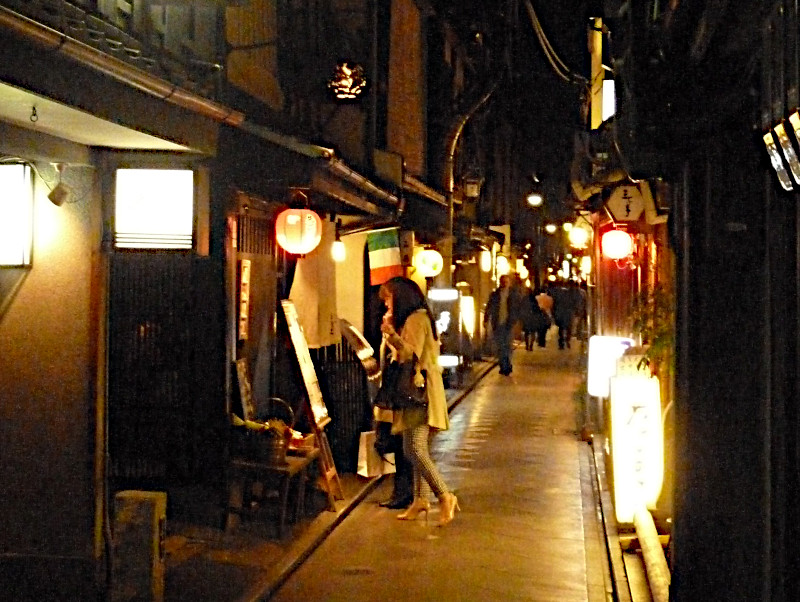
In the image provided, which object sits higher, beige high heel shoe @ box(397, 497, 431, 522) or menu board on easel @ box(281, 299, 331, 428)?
menu board on easel @ box(281, 299, 331, 428)

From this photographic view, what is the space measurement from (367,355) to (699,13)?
27.4 feet

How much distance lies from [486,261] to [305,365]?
26.5 meters

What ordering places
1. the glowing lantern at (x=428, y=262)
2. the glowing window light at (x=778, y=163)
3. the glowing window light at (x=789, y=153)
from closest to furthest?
1. the glowing window light at (x=789, y=153)
2. the glowing window light at (x=778, y=163)
3. the glowing lantern at (x=428, y=262)

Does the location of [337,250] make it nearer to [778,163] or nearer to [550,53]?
[550,53]

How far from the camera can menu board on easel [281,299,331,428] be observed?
1203cm

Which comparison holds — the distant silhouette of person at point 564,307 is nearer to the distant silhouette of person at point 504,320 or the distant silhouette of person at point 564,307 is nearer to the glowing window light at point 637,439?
the distant silhouette of person at point 504,320

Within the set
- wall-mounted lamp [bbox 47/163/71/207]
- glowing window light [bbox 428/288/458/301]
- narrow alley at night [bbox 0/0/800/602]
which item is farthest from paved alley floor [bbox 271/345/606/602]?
glowing window light [bbox 428/288/458/301]

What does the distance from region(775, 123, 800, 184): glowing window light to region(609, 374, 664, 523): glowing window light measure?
239 inches

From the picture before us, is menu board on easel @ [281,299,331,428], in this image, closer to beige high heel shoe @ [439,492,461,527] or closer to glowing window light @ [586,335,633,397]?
beige high heel shoe @ [439,492,461,527]

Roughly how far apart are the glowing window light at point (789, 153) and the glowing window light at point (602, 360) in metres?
8.97

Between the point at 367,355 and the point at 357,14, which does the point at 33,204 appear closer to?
the point at 367,355

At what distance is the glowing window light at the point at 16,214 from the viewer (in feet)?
27.8

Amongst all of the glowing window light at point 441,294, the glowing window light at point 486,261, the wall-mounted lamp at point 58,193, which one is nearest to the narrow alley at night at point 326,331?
the wall-mounted lamp at point 58,193

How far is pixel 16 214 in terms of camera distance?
335 inches
